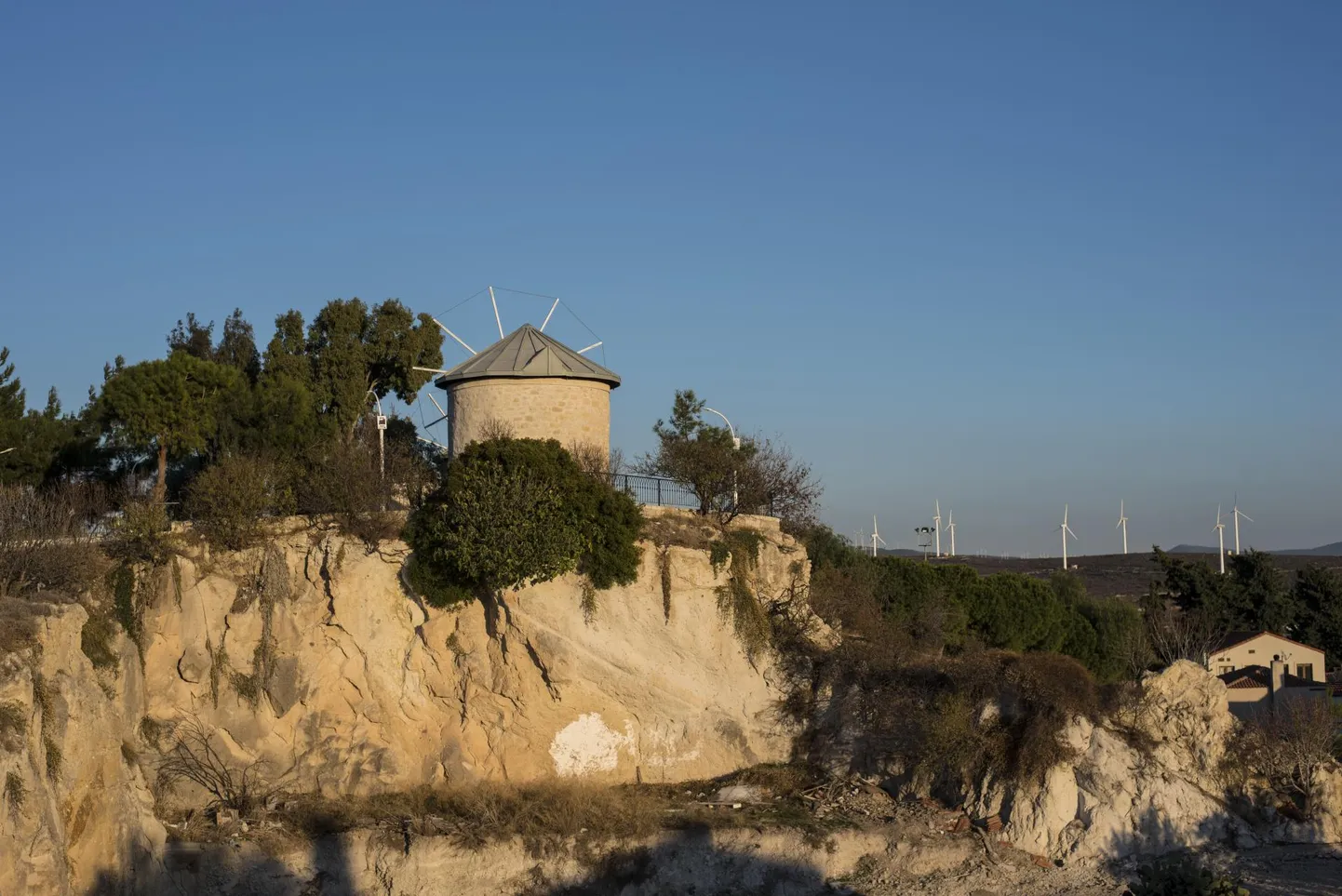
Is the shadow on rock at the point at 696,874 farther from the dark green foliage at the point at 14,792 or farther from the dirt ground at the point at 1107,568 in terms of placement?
the dirt ground at the point at 1107,568

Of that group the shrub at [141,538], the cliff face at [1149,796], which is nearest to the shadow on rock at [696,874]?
the cliff face at [1149,796]

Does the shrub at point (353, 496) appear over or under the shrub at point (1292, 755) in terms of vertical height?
over

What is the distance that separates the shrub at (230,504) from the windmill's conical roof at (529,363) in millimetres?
6360

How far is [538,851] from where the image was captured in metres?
30.1

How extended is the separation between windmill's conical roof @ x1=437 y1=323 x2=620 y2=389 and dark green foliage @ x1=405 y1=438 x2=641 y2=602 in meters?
2.98

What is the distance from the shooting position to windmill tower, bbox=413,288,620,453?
3656cm

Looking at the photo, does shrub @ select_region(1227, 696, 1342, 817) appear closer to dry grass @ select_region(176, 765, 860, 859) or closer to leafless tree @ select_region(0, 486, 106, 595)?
dry grass @ select_region(176, 765, 860, 859)

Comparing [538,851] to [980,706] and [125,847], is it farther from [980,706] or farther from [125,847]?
[980,706]

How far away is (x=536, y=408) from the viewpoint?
3659 centimetres

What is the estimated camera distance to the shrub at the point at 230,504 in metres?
33.4

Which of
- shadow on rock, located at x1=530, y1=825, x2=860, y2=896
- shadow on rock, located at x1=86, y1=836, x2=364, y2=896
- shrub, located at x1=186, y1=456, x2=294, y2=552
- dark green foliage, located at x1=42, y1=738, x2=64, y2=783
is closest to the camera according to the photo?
dark green foliage, located at x1=42, y1=738, x2=64, y2=783

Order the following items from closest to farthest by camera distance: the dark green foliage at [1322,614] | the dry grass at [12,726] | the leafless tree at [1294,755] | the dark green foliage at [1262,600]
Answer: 1. the dry grass at [12,726]
2. the leafless tree at [1294,755]
3. the dark green foliage at [1322,614]
4. the dark green foliage at [1262,600]

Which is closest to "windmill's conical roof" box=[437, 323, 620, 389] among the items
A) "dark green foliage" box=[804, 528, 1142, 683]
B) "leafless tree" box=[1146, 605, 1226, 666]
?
"dark green foliage" box=[804, 528, 1142, 683]

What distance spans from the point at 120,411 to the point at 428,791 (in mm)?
13593
